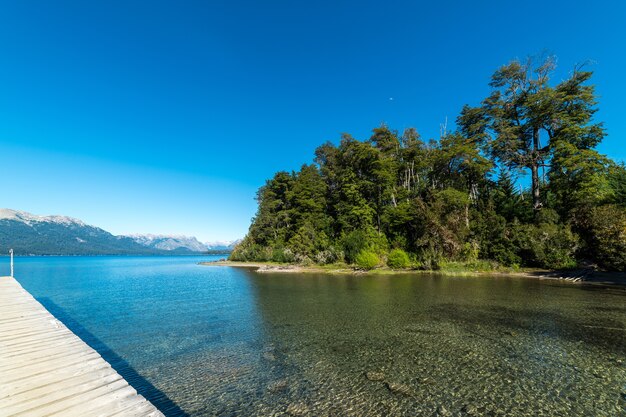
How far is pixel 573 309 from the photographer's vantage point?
15.0m

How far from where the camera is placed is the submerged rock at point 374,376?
25.2ft

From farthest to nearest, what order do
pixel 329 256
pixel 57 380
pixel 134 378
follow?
pixel 329 256, pixel 134 378, pixel 57 380

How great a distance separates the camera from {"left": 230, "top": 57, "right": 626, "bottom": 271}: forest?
31.0 meters

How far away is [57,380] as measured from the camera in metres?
5.32

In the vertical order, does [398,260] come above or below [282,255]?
above

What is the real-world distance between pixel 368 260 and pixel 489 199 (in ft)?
66.4

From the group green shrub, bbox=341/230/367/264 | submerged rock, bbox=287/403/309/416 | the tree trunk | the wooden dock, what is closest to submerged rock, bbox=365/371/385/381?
submerged rock, bbox=287/403/309/416

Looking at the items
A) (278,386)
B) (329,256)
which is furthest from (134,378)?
(329,256)

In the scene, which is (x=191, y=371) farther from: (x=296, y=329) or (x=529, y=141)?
(x=529, y=141)

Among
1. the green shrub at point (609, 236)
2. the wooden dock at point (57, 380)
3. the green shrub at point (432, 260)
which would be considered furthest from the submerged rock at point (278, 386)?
the green shrub at point (609, 236)

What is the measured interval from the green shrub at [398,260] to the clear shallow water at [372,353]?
18.9 m

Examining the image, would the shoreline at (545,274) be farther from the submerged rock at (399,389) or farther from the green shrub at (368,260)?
the submerged rock at (399,389)

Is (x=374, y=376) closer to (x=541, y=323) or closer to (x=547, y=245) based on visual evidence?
(x=541, y=323)

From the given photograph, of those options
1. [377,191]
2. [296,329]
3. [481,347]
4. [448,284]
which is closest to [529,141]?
[377,191]
